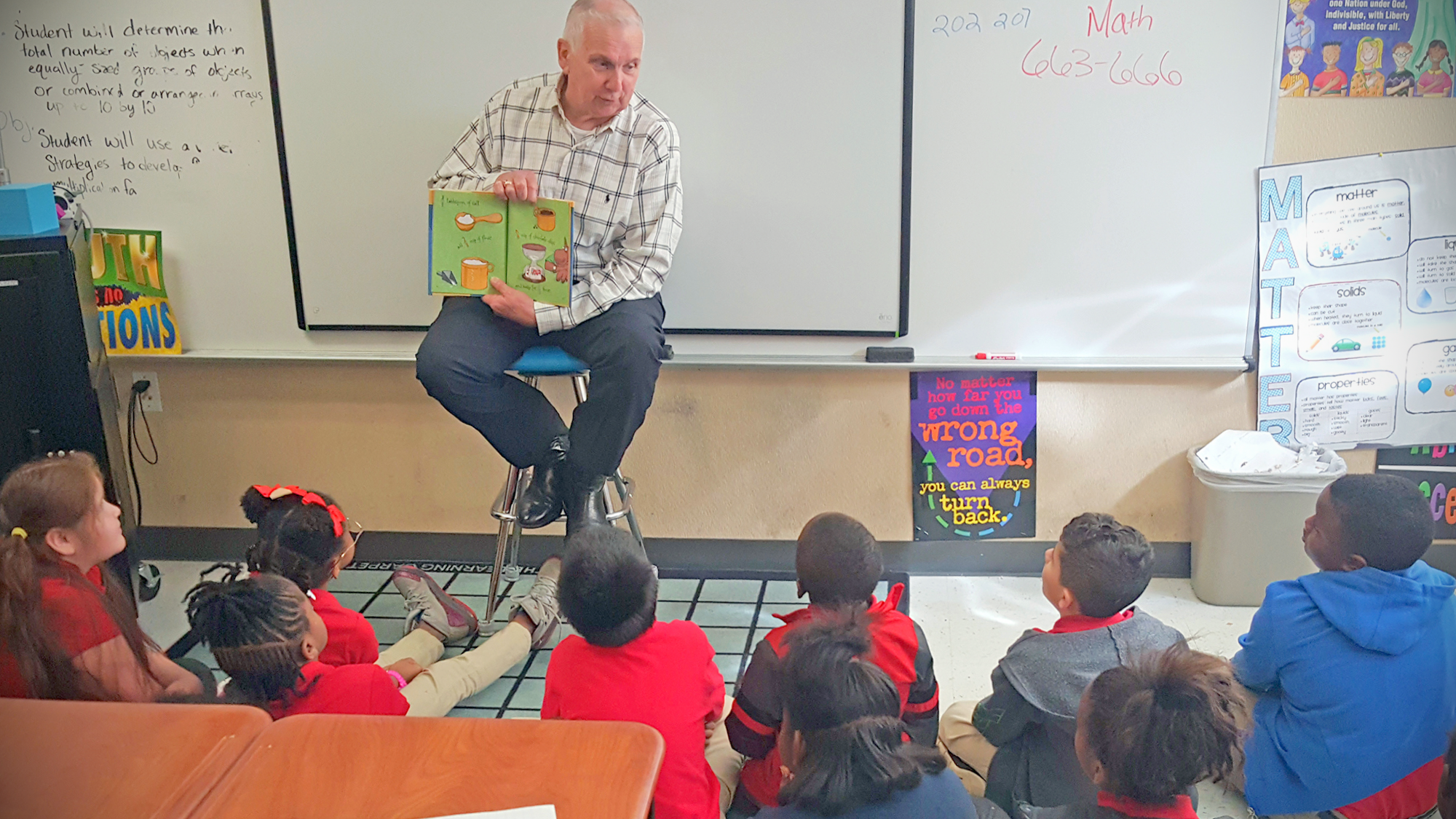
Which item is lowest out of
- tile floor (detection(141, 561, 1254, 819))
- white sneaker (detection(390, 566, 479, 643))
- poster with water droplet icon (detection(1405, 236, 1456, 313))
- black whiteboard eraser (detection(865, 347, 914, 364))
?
tile floor (detection(141, 561, 1254, 819))

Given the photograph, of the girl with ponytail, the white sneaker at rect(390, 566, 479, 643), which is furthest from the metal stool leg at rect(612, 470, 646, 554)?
the girl with ponytail

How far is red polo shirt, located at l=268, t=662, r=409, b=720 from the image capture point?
68.1 inches

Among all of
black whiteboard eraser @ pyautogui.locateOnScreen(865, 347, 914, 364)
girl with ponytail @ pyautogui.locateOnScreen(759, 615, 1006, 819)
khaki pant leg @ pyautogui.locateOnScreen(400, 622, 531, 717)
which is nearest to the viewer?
girl with ponytail @ pyautogui.locateOnScreen(759, 615, 1006, 819)

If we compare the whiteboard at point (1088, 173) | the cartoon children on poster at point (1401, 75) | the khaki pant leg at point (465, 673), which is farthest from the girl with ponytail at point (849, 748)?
the cartoon children on poster at point (1401, 75)

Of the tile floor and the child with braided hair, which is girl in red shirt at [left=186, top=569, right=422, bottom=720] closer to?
the child with braided hair

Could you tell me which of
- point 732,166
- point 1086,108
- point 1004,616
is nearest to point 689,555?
point 1004,616

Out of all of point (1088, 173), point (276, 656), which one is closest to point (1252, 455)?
point (1088, 173)

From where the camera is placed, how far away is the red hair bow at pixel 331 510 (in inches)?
88.0

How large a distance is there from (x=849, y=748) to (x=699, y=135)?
190 cm

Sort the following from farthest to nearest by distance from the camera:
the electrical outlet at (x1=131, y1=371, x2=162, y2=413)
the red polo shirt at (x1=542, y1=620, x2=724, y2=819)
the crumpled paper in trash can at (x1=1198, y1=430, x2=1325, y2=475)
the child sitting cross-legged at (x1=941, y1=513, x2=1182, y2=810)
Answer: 1. the electrical outlet at (x1=131, y1=371, x2=162, y2=413)
2. the crumpled paper in trash can at (x1=1198, y1=430, x2=1325, y2=475)
3. the child sitting cross-legged at (x1=941, y1=513, x2=1182, y2=810)
4. the red polo shirt at (x1=542, y1=620, x2=724, y2=819)

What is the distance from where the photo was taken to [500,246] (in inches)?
97.4

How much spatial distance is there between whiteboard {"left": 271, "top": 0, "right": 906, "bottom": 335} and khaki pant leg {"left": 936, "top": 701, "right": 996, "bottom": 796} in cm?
115

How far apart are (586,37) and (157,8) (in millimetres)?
1304

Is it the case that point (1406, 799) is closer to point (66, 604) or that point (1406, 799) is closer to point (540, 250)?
point (540, 250)
